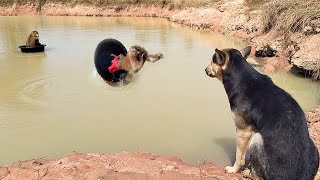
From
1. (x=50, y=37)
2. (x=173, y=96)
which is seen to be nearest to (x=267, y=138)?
(x=173, y=96)

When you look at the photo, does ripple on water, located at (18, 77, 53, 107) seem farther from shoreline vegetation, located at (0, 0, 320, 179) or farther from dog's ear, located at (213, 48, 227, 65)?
dog's ear, located at (213, 48, 227, 65)

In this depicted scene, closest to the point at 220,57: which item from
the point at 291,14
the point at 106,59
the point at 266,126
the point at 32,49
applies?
the point at 266,126

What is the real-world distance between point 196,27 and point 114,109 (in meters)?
19.0

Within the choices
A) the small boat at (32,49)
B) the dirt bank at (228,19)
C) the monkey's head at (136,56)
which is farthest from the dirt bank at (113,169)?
the small boat at (32,49)

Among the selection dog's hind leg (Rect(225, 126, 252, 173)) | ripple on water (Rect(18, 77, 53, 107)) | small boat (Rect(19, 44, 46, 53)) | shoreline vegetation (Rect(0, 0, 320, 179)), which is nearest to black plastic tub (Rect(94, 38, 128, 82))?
ripple on water (Rect(18, 77, 53, 107))

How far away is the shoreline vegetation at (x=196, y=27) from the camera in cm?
540

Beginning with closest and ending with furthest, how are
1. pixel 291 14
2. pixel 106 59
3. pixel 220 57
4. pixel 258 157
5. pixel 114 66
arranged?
pixel 258 157, pixel 220 57, pixel 114 66, pixel 106 59, pixel 291 14

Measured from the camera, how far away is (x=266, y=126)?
468 centimetres

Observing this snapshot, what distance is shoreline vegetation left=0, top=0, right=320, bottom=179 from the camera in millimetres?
5398

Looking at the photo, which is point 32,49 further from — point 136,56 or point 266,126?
point 266,126

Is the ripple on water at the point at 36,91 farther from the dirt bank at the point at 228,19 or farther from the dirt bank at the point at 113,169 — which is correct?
the dirt bank at the point at 228,19

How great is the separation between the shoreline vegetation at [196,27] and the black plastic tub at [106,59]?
3.37 metres

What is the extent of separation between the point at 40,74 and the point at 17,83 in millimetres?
1195

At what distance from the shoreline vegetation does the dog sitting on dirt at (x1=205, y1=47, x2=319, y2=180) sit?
814mm
